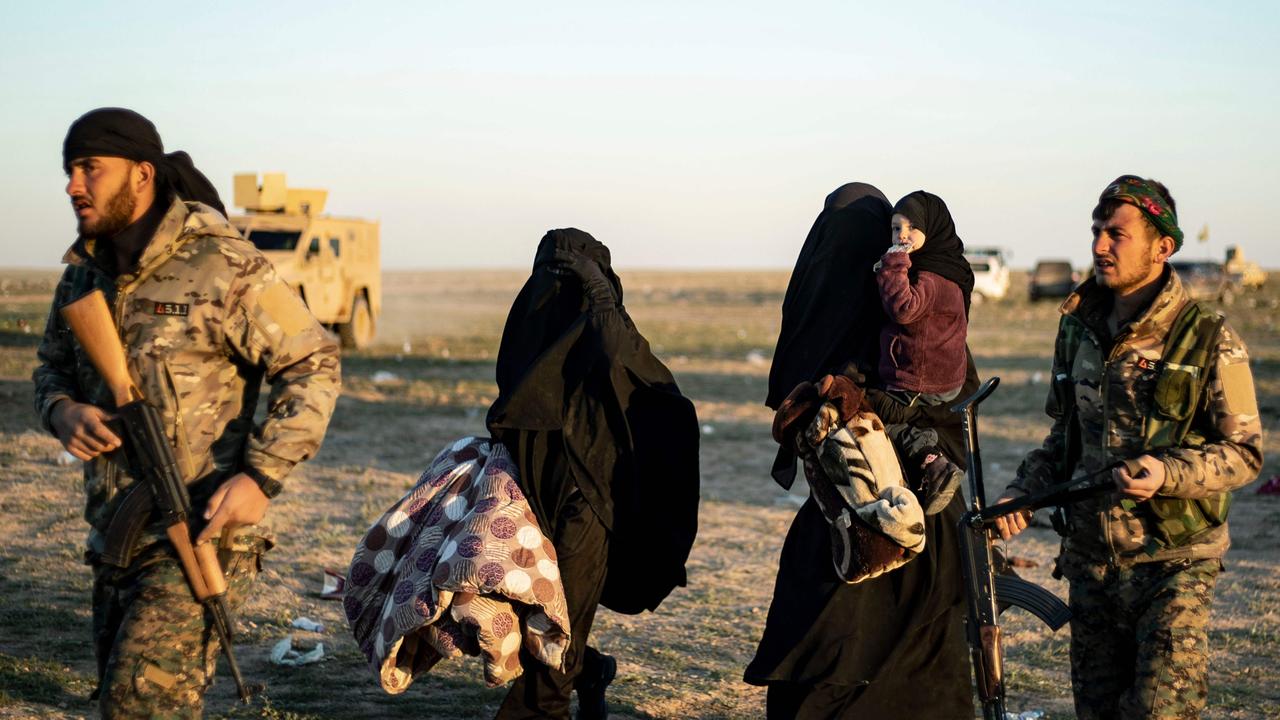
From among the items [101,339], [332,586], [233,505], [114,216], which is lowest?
[332,586]

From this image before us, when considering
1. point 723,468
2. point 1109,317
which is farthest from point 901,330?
point 723,468

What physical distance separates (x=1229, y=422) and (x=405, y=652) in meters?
2.35

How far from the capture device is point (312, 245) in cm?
1914

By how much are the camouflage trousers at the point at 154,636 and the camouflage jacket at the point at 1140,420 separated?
7.26 ft

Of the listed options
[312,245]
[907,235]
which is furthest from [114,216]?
[312,245]

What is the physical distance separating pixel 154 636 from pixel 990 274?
35.9 m

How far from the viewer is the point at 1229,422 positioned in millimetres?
3375

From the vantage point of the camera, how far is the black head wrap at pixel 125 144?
3.20 metres

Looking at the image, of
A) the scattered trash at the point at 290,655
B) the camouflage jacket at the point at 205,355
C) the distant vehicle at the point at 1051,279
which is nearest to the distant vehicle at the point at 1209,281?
the distant vehicle at the point at 1051,279

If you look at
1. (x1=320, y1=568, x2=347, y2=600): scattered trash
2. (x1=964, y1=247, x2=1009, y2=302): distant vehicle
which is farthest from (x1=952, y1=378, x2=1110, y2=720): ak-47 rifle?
(x1=964, y1=247, x2=1009, y2=302): distant vehicle

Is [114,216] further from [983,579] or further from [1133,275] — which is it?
[1133,275]

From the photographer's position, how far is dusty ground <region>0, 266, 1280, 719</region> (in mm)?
5043

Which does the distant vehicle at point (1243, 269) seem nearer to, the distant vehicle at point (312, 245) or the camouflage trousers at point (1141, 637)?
the distant vehicle at point (312, 245)

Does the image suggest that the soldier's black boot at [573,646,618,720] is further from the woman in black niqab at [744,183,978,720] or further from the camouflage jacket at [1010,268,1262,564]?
the camouflage jacket at [1010,268,1262,564]
